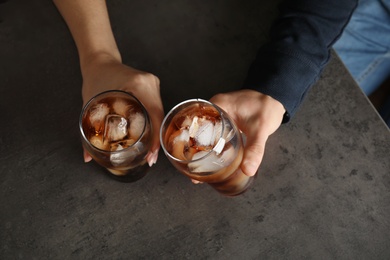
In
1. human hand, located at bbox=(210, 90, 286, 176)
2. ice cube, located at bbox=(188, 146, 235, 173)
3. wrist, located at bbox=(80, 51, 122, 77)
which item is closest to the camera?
ice cube, located at bbox=(188, 146, 235, 173)

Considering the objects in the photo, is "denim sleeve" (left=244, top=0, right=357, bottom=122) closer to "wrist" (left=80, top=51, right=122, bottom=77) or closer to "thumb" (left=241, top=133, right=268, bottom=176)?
"thumb" (left=241, top=133, right=268, bottom=176)

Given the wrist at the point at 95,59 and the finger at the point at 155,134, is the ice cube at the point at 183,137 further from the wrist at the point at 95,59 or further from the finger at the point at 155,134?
the wrist at the point at 95,59

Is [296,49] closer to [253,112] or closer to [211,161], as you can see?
[253,112]

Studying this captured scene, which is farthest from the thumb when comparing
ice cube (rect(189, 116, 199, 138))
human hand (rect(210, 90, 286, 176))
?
ice cube (rect(189, 116, 199, 138))

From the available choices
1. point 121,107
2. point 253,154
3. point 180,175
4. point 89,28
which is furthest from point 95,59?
point 253,154

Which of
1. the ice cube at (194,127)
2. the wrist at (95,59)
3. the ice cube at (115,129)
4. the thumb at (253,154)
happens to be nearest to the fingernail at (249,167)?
the thumb at (253,154)

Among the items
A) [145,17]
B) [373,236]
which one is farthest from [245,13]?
[373,236]

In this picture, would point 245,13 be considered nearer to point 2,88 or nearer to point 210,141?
point 210,141
